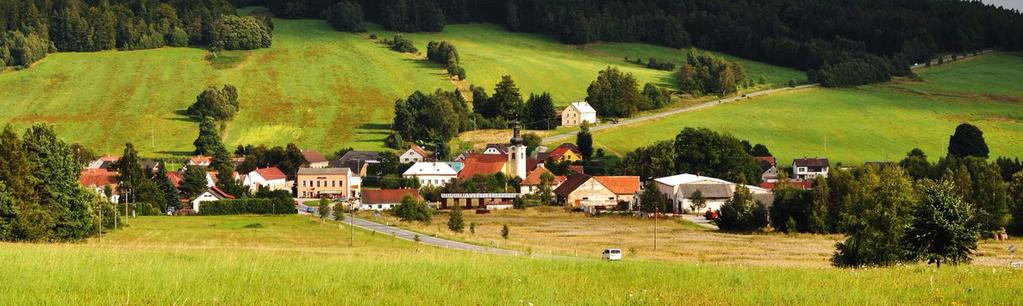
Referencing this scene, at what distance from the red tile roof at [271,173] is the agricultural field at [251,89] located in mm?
16540

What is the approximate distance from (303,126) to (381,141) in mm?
13488

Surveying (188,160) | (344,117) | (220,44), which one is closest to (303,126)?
(344,117)

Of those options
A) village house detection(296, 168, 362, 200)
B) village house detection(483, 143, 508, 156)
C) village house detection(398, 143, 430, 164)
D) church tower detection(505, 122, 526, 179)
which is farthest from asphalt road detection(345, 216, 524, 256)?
village house detection(483, 143, 508, 156)

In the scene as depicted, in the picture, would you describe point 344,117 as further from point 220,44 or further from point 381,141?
point 220,44

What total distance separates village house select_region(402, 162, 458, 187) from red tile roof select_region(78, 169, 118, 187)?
30.2 metres

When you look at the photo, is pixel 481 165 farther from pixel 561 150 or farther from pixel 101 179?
pixel 101 179

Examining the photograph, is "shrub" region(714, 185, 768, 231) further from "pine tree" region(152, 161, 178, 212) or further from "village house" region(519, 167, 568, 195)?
"pine tree" region(152, 161, 178, 212)

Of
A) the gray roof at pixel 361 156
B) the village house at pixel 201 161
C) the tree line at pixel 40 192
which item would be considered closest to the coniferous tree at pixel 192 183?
the village house at pixel 201 161

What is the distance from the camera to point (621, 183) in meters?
118

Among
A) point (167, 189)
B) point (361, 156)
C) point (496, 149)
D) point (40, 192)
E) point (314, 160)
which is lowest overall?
point (40, 192)

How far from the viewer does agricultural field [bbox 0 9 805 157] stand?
15012 centimetres

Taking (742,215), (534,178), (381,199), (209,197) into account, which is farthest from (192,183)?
(742,215)

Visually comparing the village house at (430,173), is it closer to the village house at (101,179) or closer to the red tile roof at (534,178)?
the red tile roof at (534,178)

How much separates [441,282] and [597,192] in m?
93.8
